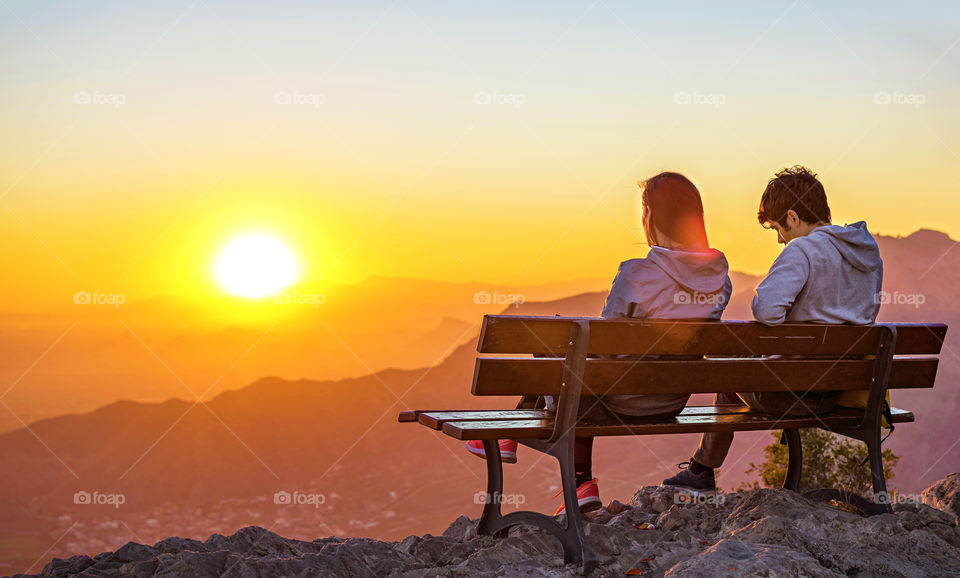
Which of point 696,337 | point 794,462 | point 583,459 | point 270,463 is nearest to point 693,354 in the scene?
point 696,337

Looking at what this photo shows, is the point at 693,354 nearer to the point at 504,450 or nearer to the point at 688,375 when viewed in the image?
the point at 688,375

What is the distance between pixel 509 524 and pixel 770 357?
147cm

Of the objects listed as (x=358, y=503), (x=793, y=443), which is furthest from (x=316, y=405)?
(x=793, y=443)

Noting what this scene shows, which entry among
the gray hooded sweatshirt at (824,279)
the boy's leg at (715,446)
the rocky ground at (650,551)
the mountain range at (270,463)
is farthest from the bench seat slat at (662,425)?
the mountain range at (270,463)

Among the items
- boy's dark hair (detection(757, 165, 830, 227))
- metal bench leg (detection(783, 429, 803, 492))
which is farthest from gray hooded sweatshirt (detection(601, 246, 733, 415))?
metal bench leg (detection(783, 429, 803, 492))

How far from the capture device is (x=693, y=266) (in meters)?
3.67

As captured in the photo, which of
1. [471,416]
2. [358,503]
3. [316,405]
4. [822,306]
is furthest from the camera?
[316,405]

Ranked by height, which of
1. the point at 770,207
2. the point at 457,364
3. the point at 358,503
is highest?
the point at 457,364

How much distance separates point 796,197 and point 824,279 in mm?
486

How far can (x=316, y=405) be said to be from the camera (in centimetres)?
3478

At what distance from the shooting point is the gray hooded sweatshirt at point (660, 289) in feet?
11.9

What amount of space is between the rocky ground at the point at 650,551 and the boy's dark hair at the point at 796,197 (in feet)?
4.52

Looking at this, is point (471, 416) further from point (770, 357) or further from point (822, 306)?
point (822, 306)

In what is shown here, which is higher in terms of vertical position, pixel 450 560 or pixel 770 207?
pixel 770 207
